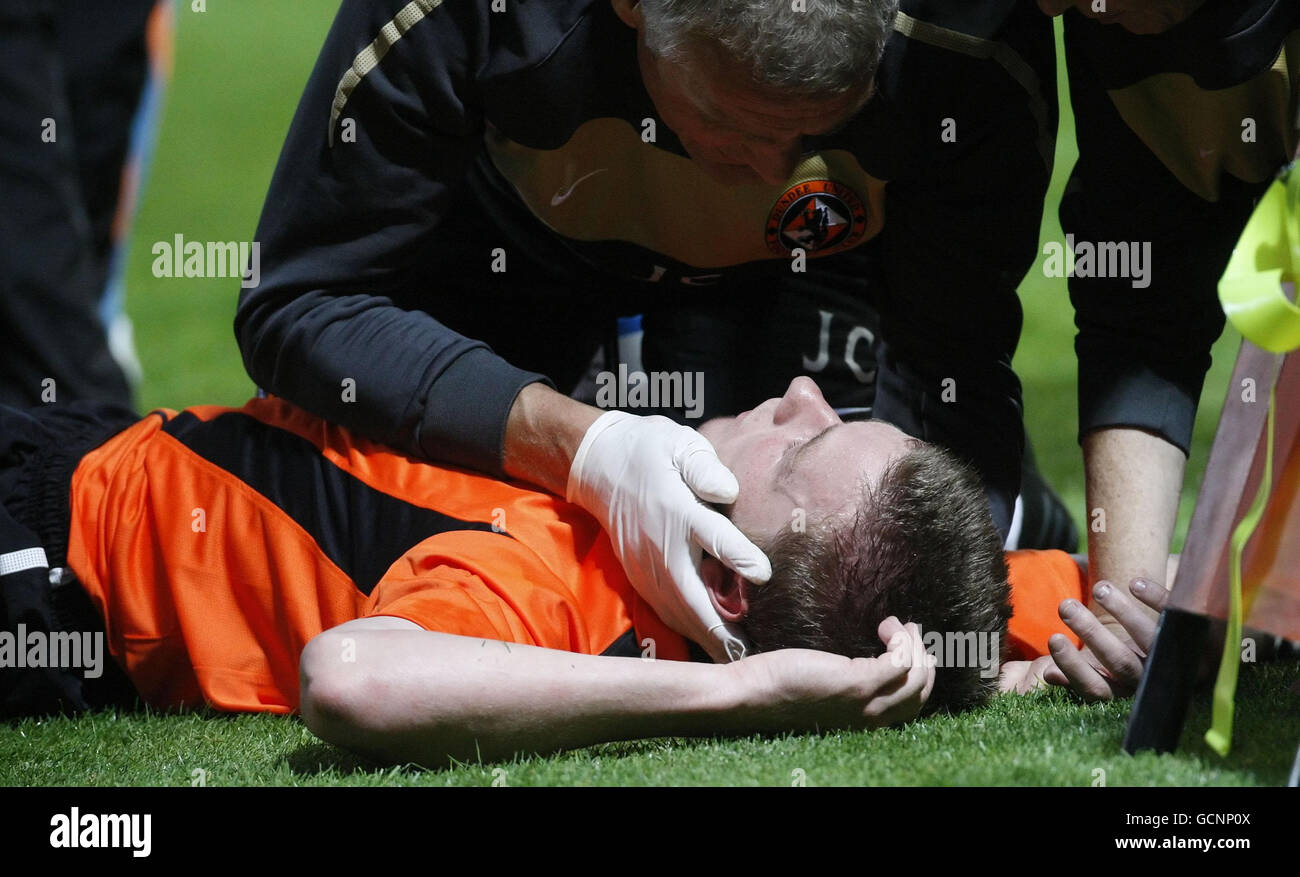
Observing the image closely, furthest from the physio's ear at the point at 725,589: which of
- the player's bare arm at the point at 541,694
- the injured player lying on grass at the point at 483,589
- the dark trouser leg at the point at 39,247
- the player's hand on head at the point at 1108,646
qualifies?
the dark trouser leg at the point at 39,247

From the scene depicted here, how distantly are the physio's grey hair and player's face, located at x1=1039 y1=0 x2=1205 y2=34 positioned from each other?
0.73 ft

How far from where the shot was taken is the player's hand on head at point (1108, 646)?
162cm

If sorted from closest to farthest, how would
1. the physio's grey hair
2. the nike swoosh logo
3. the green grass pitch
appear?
the green grass pitch → the physio's grey hair → the nike swoosh logo

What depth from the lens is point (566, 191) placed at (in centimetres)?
205

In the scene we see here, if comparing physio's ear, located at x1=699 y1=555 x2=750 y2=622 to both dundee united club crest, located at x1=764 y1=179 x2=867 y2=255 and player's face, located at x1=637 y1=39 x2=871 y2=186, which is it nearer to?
player's face, located at x1=637 y1=39 x2=871 y2=186

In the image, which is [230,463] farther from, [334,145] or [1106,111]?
[1106,111]

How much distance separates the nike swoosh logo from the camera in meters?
2.01

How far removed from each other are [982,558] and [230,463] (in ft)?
3.16

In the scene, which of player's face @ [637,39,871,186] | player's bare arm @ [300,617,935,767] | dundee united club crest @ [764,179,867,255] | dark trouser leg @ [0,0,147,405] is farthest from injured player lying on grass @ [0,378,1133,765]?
dark trouser leg @ [0,0,147,405]

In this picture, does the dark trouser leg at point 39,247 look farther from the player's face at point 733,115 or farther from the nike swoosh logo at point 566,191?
the player's face at point 733,115

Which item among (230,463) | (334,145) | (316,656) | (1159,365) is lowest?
(316,656)

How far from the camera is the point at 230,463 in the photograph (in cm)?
186

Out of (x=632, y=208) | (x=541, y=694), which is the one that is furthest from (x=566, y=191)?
(x=541, y=694)
